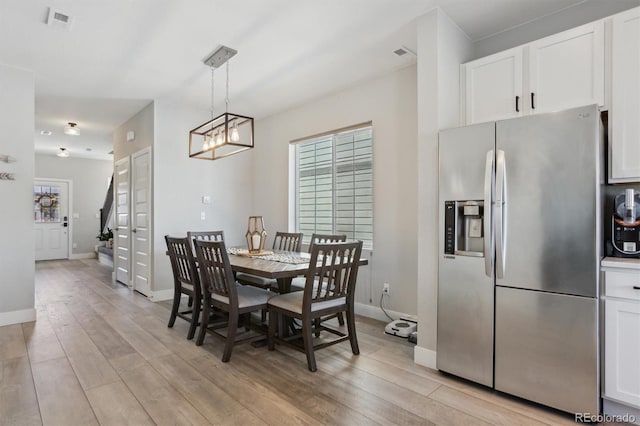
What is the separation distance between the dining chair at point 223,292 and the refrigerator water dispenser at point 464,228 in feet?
5.10

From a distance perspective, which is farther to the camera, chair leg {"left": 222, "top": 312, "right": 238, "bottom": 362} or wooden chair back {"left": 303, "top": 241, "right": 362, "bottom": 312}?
chair leg {"left": 222, "top": 312, "right": 238, "bottom": 362}

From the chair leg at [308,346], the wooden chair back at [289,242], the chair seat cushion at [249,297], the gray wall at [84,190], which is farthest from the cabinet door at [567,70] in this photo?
the gray wall at [84,190]

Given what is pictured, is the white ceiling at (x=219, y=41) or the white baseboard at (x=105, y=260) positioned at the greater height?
the white ceiling at (x=219, y=41)

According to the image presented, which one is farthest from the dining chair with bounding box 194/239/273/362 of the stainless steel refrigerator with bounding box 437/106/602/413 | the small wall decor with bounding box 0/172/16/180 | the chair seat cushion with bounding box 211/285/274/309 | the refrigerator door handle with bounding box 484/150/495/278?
the small wall decor with bounding box 0/172/16/180

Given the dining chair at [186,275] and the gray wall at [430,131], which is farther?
the dining chair at [186,275]

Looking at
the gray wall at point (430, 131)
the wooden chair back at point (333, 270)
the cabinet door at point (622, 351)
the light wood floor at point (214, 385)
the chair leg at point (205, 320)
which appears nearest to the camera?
the cabinet door at point (622, 351)

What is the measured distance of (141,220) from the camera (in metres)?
4.98

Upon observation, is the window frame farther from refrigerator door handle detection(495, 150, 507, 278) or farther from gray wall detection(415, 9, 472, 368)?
refrigerator door handle detection(495, 150, 507, 278)

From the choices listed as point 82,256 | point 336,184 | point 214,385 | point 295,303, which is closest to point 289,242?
point 336,184

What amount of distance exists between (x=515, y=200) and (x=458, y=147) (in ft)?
1.71

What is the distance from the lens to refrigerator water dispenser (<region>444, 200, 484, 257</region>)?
234 centimetres

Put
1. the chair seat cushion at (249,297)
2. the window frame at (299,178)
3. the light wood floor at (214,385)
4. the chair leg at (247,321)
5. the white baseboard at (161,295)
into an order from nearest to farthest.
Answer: the light wood floor at (214,385), the chair seat cushion at (249,297), the chair leg at (247,321), the window frame at (299,178), the white baseboard at (161,295)

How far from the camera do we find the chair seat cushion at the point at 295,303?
2.63 meters

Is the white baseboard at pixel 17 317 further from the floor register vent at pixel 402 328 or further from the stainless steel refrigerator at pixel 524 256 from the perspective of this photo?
the stainless steel refrigerator at pixel 524 256
